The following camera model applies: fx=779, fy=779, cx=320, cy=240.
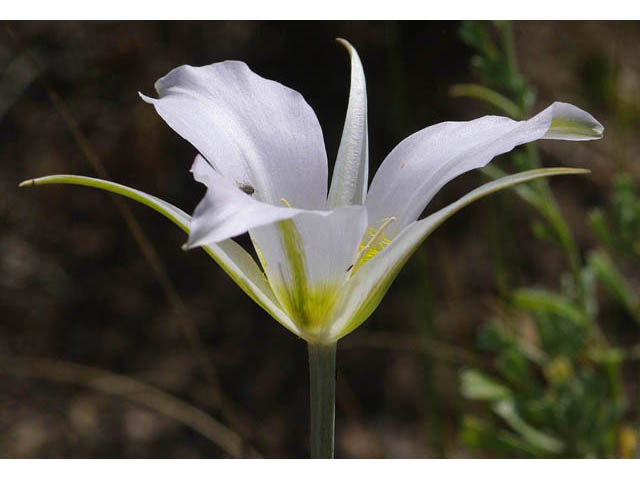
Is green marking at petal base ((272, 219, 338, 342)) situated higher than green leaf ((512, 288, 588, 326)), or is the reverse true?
green leaf ((512, 288, 588, 326))

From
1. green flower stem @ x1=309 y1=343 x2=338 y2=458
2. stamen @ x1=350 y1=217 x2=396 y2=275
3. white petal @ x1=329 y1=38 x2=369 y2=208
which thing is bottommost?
green flower stem @ x1=309 y1=343 x2=338 y2=458

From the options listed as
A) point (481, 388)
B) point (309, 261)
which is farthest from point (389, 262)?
point (481, 388)

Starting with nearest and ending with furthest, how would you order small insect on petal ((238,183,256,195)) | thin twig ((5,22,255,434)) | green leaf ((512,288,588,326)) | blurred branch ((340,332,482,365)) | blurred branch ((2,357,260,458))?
small insect on petal ((238,183,256,195)), thin twig ((5,22,255,434)), green leaf ((512,288,588,326)), blurred branch ((340,332,482,365)), blurred branch ((2,357,260,458))

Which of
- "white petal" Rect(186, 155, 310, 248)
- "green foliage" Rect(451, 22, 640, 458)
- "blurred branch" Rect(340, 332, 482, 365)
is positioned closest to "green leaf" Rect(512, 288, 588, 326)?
"green foliage" Rect(451, 22, 640, 458)

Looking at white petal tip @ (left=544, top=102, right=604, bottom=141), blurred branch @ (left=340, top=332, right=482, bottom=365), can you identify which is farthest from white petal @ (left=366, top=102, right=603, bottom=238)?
blurred branch @ (left=340, top=332, right=482, bottom=365)

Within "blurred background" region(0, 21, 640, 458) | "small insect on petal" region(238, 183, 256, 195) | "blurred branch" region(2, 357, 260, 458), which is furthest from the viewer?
"blurred background" region(0, 21, 640, 458)

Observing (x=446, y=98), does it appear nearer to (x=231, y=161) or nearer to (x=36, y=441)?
(x=36, y=441)

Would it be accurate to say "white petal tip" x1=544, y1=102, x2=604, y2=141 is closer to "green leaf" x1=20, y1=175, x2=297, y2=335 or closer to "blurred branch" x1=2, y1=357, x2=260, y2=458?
"green leaf" x1=20, y1=175, x2=297, y2=335

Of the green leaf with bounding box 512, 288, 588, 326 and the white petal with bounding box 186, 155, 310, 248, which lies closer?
the white petal with bounding box 186, 155, 310, 248
